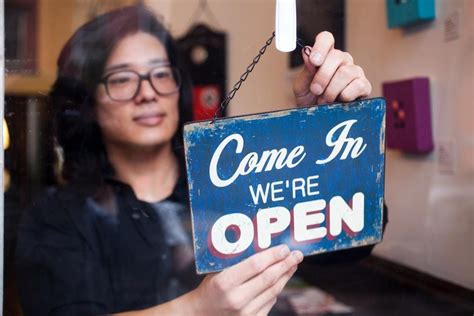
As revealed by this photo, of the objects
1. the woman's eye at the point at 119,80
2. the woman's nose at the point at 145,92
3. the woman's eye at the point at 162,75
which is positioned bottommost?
the woman's nose at the point at 145,92

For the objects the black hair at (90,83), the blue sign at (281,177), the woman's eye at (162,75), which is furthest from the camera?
the woman's eye at (162,75)

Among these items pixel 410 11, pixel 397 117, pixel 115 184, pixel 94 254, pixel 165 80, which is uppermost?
pixel 410 11

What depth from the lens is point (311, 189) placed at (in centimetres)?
96

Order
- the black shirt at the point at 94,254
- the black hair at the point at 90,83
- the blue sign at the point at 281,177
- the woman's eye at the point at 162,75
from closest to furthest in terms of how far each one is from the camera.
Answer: the blue sign at the point at 281,177 → the black shirt at the point at 94,254 → the black hair at the point at 90,83 → the woman's eye at the point at 162,75

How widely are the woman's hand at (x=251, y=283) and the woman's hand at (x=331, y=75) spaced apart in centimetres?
25

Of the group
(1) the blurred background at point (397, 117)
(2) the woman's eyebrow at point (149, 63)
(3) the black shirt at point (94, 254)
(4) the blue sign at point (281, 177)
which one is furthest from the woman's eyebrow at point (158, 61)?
(4) the blue sign at point (281, 177)

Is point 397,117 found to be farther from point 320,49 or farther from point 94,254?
point 94,254

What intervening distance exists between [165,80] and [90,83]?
182mm

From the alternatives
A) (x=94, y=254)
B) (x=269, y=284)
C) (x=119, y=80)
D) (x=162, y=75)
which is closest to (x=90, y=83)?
(x=119, y=80)

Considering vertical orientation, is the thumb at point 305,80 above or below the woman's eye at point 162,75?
below

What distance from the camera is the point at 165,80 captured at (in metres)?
1.52

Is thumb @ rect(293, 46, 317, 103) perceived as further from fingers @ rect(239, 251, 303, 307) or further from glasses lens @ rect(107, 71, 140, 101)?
glasses lens @ rect(107, 71, 140, 101)

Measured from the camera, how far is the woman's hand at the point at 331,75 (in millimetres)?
981

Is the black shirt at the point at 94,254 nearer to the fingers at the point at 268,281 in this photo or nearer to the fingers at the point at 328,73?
the fingers at the point at 268,281
